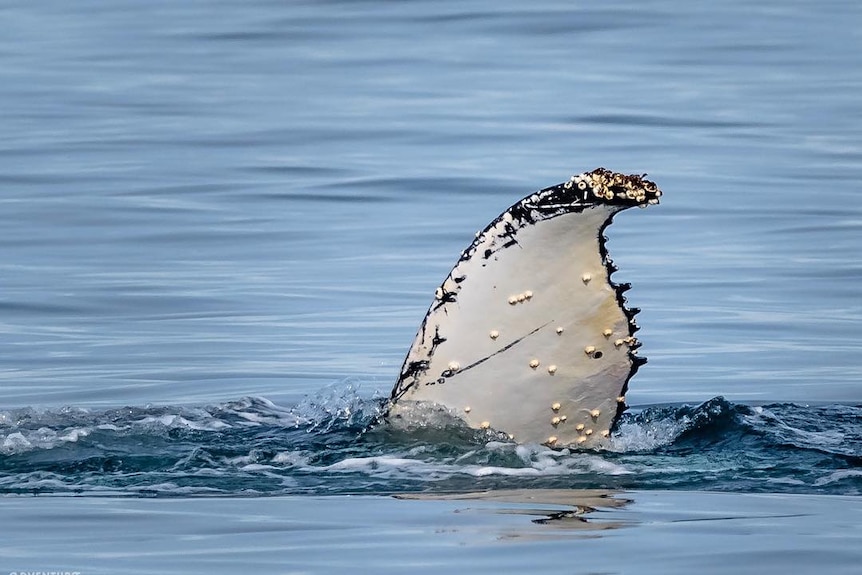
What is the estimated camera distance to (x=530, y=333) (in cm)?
629

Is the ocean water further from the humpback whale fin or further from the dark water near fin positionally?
the humpback whale fin

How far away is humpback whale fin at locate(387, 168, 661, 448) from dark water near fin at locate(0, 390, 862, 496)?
13 cm

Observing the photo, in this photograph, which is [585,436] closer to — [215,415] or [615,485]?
[615,485]

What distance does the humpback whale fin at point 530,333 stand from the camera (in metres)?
6.22

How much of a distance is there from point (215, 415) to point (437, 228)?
6.81m

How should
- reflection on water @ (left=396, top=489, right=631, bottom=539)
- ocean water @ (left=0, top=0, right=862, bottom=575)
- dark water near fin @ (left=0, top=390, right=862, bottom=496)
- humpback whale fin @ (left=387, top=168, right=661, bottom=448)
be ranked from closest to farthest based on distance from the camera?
reflection on water @ (left=396, top=489, right=631, bottom=539) → ocean water @ (left=0, top=0, right=862, bottom=575) → humpback whale fin @ (left=387, top=168, right=661, bottom=448) → dark water near fin @ (left=0, top=390, right=862, bottom=496)

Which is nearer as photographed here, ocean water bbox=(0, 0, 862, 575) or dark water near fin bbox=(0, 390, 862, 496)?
ocean water bbox=(0, 0, 862, 575)

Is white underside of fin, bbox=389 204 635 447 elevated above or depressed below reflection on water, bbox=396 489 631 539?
above

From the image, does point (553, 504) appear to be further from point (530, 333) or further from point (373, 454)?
point (373, 454)

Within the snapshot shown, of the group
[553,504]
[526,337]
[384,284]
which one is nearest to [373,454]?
[526,337]

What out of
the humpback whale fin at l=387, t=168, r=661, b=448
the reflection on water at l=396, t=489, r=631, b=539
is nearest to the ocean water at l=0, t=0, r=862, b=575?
the reflection on water at l=396, t=489, r=631, b=539

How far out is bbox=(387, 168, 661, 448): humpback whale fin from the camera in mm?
6223

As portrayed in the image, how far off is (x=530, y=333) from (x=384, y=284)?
6141 millimetres

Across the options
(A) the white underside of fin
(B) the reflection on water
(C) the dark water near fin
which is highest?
Result: (A) the white underside of fin
